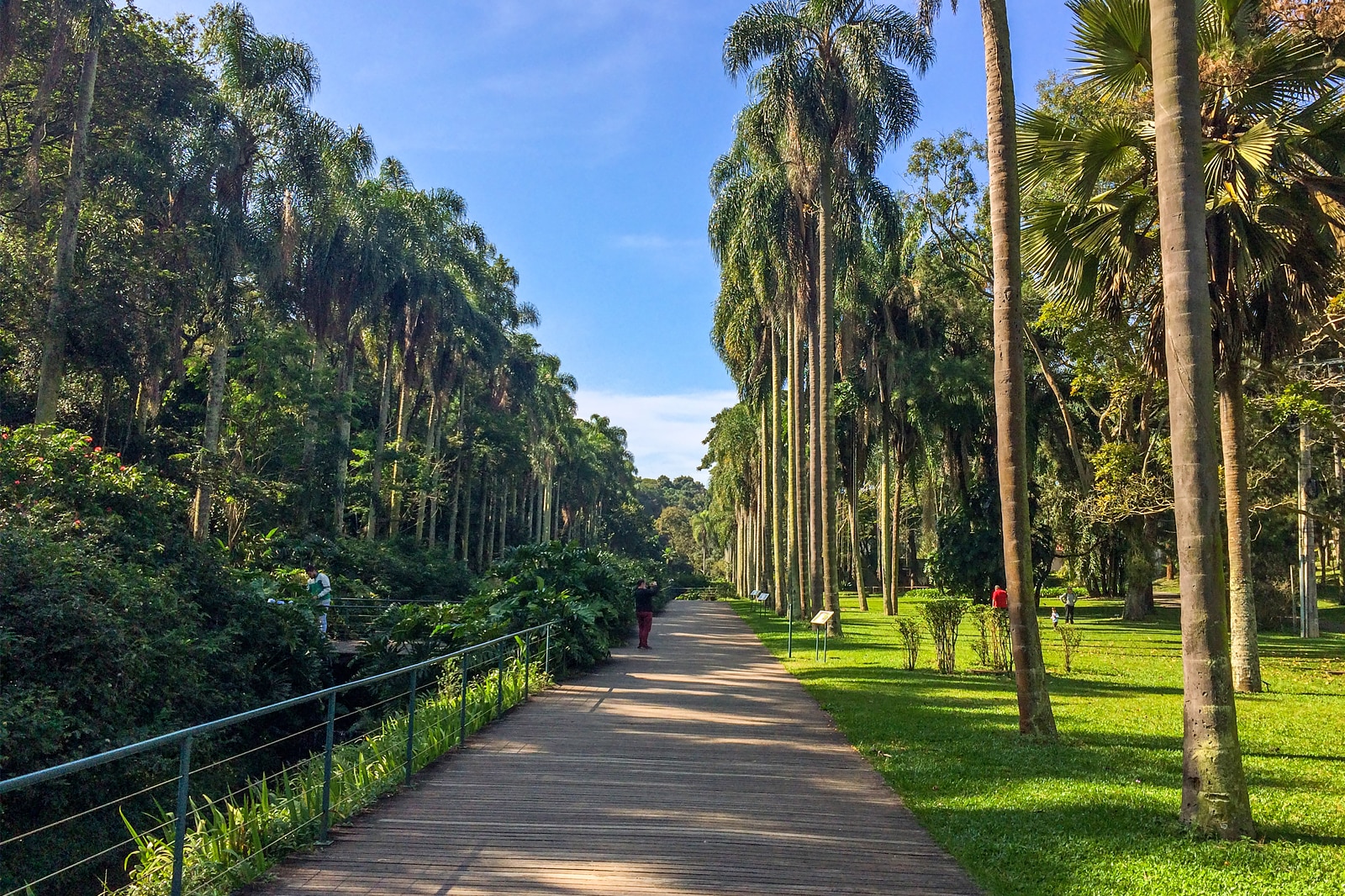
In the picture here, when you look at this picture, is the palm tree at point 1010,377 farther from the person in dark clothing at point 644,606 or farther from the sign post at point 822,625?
the person in dark clothing at point 644,606

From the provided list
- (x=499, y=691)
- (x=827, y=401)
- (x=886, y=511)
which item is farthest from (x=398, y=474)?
(x=499, y=691)

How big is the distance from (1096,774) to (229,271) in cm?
2647

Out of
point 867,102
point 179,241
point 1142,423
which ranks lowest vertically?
point 1142,423

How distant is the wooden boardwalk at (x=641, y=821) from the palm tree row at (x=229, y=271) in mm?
17042

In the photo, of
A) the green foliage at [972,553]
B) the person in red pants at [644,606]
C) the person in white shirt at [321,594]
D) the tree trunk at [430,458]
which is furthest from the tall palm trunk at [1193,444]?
the tree trunk at [430,458]

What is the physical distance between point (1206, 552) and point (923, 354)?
26252mm

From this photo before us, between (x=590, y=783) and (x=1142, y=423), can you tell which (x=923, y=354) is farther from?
(x=590, y=783)

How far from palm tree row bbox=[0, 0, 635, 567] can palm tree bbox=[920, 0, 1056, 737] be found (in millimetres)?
19896

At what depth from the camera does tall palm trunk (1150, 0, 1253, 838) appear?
20.7 ft

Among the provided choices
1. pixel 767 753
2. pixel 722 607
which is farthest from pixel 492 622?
pixel 722 607

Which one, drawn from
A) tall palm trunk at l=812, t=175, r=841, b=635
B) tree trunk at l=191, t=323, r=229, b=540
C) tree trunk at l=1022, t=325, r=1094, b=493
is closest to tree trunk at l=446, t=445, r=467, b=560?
tree trunk at l=191, t=323, r=229, b=540

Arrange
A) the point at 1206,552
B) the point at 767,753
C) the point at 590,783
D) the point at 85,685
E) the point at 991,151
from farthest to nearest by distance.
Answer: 1. the point at 85,685
2. the point at 991,151
3. the point at 767,753
4. the point at 590,783
5. the point at 1206,552

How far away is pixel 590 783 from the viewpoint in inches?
324

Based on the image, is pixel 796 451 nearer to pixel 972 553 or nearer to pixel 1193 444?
pixel 972 553
